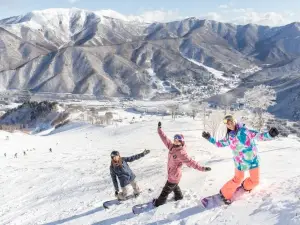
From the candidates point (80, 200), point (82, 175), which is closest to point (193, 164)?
point (80, 200)

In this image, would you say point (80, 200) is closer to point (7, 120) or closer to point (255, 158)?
point (255, 158)

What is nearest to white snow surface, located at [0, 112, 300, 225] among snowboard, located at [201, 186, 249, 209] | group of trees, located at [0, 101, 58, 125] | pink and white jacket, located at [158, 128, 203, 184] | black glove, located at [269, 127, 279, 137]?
snowboard, located at [201, 186, 249, 209]

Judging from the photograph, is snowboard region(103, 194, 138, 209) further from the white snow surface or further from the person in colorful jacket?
the person in colorful jacket

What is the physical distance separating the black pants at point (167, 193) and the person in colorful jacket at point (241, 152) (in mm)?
1271

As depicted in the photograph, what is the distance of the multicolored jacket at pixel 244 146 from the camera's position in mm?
8984

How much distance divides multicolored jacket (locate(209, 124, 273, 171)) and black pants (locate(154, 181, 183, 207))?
180 cm

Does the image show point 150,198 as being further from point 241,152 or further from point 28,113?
point 28,113

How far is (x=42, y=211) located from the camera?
12867mm

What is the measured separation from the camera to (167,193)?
397 inches

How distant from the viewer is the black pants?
1005 cm

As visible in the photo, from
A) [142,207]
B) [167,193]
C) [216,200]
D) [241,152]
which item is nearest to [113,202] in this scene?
[142,207]

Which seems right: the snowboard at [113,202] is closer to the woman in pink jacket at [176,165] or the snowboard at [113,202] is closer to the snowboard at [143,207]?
the snowboard at [143,207]

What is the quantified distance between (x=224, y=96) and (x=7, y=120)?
99.3m

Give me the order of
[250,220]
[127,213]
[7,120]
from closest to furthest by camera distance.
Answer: [250,220]
[127,213]
[7,120]
